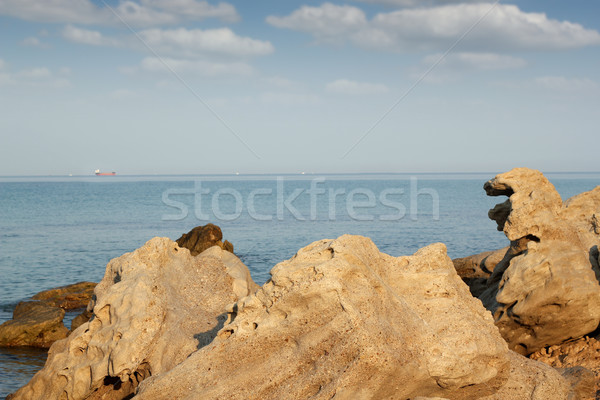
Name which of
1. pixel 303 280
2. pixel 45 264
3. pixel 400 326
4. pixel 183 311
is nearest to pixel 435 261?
pixel 400 326

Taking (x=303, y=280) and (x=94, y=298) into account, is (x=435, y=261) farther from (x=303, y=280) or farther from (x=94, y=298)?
(x=94, y=298)

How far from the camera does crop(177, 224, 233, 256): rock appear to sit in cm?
2391

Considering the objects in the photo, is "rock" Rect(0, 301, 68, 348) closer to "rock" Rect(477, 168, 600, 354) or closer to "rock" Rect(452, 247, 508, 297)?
"rock" Rect(452, 247, 508, 297)

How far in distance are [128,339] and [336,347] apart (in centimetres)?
371

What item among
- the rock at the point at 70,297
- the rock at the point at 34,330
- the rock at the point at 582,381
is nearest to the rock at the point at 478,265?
the rock at the point at 582,381

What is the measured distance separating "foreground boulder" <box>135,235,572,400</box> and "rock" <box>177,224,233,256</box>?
1597 cm

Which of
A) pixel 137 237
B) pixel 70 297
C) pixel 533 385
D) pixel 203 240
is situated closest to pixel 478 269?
pixel 533 385

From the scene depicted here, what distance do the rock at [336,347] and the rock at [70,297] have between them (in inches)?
500

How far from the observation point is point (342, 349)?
679 cm

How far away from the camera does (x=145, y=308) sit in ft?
30.8

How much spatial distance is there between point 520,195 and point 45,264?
23138 millimetres

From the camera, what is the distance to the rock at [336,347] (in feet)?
22.2

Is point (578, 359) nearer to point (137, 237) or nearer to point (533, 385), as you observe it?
point (533, 385)

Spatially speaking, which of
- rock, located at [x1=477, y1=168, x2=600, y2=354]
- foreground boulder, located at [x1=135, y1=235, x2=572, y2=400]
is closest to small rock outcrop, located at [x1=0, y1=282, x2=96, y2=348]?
foreground boulder, located at [x1=135, y1=235, x2=572, y2=400]
